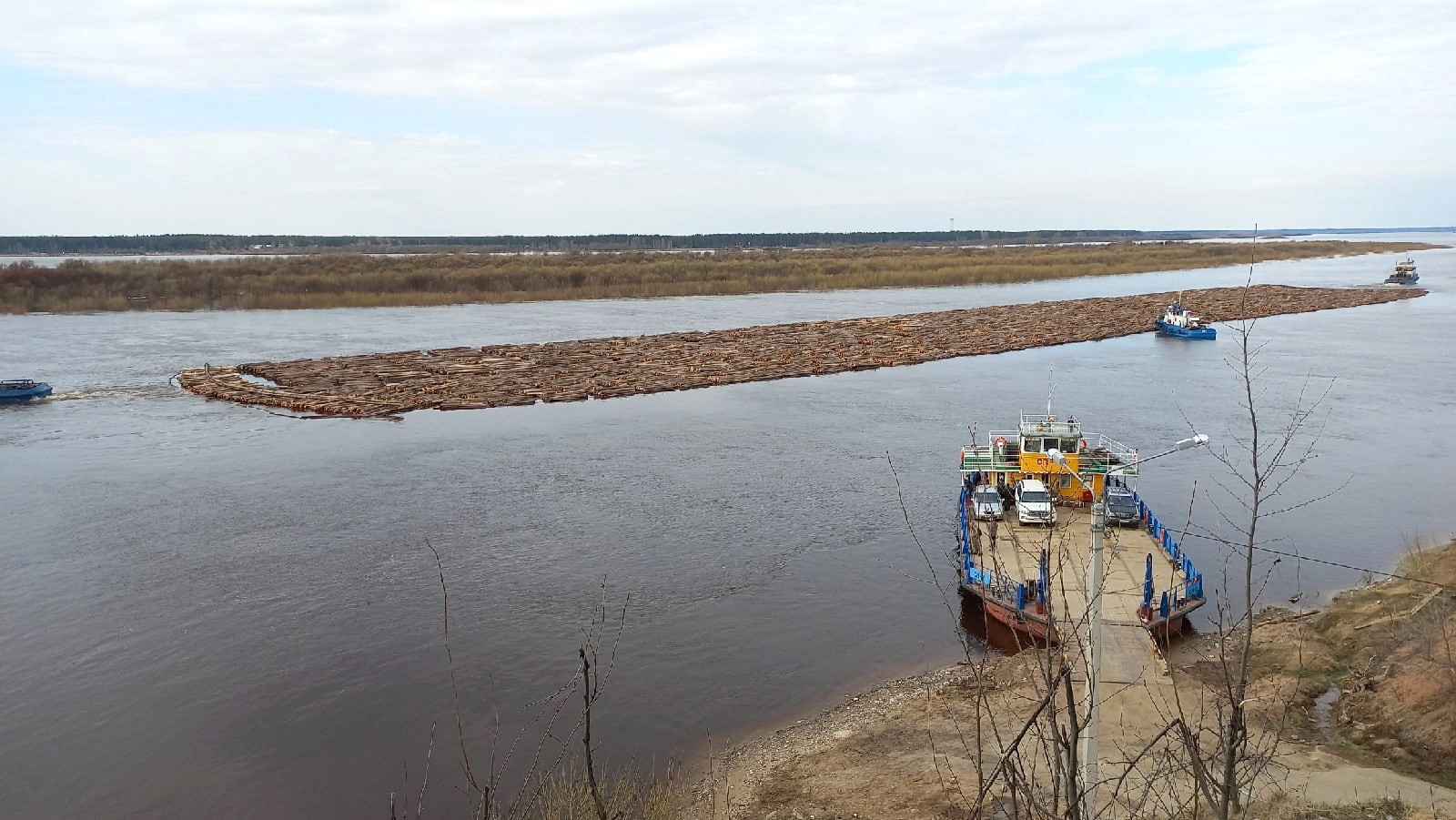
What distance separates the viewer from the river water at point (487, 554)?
20625 millimetres

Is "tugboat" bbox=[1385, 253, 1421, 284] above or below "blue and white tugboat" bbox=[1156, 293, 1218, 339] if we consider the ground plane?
above

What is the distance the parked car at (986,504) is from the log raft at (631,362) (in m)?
22.4

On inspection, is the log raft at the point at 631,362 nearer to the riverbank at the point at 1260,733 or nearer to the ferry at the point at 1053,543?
the ferry at the point at 1053,543

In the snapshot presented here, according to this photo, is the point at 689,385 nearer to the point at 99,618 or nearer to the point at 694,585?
the point at 694,585

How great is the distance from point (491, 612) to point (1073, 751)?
22524mm

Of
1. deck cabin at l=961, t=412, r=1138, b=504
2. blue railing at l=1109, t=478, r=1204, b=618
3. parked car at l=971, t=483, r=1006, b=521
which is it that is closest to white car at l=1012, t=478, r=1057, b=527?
parked car at l=971, t=483, r=1006, b=521

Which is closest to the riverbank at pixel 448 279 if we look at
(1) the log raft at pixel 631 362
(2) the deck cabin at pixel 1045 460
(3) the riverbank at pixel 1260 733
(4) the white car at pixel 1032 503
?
(1) the log raft at pixel 631 362

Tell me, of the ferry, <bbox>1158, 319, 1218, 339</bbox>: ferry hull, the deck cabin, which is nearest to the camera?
the ferry

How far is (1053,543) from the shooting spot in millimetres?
25953

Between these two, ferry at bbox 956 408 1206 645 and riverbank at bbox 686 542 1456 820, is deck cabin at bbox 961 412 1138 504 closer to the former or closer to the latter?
ferry at bbox 956 408 1206 645

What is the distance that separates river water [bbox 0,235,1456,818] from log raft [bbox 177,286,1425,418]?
109 inches

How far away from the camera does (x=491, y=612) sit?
26078 mm

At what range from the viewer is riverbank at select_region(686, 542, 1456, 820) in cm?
1650

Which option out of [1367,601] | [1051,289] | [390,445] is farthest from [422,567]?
[1051,289]
